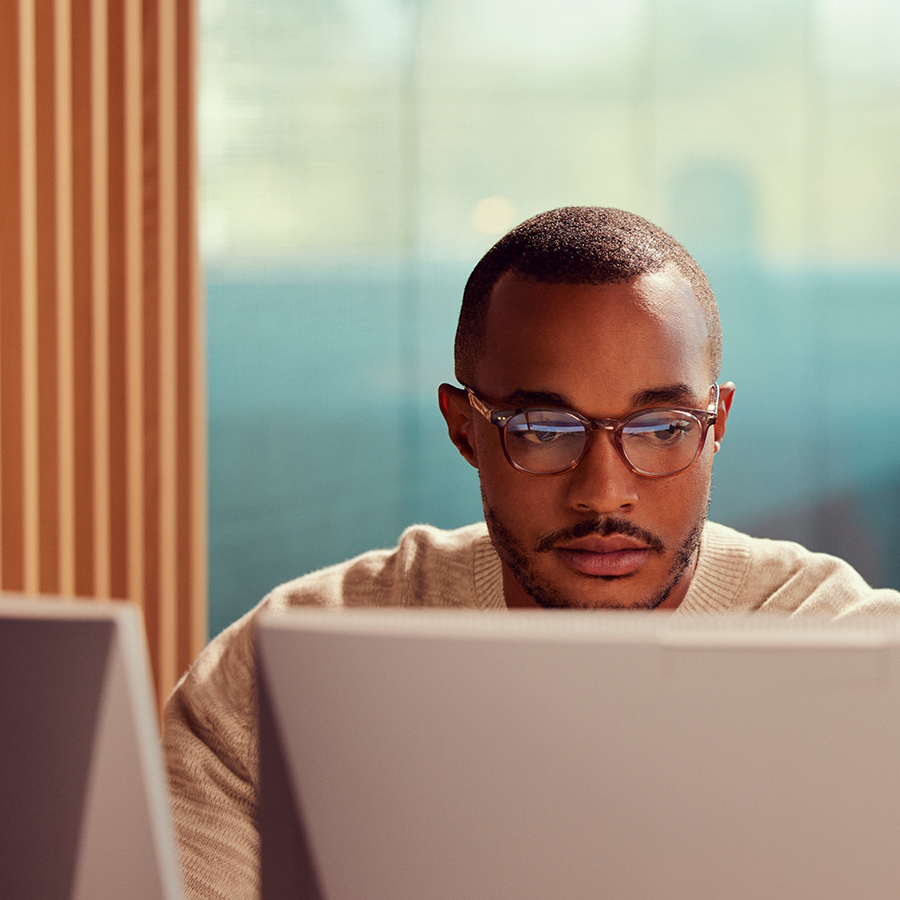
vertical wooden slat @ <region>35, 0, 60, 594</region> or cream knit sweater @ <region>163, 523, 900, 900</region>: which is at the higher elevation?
vertical wooden slat @ <region>35, 0, 60, 594</region>

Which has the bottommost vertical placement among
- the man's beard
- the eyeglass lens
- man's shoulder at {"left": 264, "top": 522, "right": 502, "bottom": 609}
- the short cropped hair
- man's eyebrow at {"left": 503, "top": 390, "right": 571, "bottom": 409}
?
man's shoulder at {"left": 264, "top": 522, "right": 502, "bottom": 609}

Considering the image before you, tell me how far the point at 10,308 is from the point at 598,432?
1.29 metres

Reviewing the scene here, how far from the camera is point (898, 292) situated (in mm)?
3652

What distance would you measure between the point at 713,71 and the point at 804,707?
3.43m

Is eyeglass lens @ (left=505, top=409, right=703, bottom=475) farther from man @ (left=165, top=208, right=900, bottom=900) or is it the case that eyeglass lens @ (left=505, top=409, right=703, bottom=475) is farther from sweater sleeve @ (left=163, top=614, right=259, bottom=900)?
sweater sleeve @ (left=163, top=614, right=259, bottom=900)

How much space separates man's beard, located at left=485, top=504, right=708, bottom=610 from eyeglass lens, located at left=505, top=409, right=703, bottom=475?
6 centimetres

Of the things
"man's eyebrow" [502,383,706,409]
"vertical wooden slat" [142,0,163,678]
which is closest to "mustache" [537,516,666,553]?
"man's eyebrow" [502,383,706,409]

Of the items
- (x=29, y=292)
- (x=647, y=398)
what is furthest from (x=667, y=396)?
(x=29, y=292)

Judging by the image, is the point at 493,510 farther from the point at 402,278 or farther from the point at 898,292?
the point at 898,292

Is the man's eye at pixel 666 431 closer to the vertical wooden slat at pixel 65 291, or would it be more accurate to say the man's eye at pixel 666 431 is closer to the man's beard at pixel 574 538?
the man's beard at pixel 574 538

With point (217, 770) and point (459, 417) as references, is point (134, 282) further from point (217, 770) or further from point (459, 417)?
point (217, 770)

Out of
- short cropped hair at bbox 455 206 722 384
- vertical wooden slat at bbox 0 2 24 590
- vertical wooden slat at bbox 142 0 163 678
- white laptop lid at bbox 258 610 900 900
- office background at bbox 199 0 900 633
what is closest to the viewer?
white laptop lid at bbox 258 610 900 900

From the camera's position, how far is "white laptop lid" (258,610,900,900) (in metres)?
0.51

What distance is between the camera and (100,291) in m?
2.14
